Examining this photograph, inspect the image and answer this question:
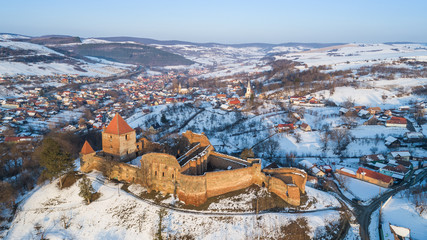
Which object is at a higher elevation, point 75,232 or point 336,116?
point 336,116

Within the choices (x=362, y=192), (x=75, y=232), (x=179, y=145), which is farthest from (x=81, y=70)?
(x=362, y=192)

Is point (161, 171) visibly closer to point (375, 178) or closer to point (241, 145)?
point (241, 145)

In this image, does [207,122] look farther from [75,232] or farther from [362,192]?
[75,232]

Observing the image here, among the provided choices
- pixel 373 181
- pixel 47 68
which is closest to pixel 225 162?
pixel 373 181

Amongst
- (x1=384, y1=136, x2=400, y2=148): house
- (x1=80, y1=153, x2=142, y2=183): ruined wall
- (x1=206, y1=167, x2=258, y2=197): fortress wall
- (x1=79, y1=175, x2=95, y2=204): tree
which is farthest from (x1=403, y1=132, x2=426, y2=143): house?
(x1=79, y1=175, x2=95, y2=204): tree

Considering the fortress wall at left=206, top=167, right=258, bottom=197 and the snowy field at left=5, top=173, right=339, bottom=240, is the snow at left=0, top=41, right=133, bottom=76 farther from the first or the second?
the fortress wall at left=206, top=167, right=258, bottom=197

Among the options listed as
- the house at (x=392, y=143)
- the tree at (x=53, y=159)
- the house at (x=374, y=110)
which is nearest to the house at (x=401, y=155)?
the house at (x=392, y=143)

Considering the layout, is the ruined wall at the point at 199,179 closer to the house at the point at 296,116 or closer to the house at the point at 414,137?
the house at the point at 414,137
